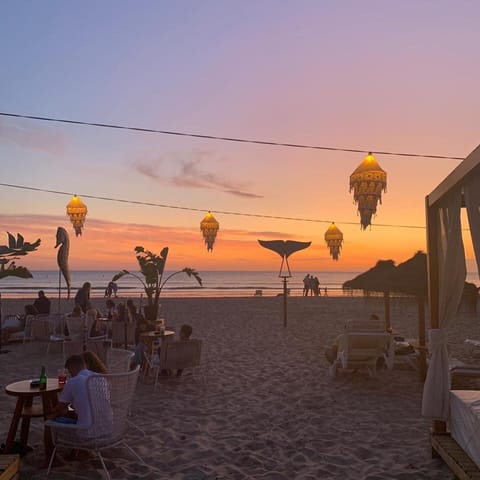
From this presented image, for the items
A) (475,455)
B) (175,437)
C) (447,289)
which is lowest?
(175,437)

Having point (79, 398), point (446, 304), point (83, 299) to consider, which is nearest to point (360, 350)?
point (446, 304)

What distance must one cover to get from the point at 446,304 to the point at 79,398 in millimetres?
3714

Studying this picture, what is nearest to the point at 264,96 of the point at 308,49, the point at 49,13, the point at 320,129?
the point at 308,49

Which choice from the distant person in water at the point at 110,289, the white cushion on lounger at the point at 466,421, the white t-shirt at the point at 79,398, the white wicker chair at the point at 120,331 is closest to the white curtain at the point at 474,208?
the white cushion on lounger at the point at 466,421

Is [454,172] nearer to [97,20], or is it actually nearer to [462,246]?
[462,246]

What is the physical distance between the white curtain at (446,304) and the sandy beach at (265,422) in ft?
1.82

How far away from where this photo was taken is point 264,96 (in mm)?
12344

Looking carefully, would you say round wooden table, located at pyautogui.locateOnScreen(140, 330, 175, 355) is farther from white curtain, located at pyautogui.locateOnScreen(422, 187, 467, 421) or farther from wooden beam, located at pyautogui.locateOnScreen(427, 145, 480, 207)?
wooden beam, located at pyautogui.locateOnScreen(427, 145, 480, 207)

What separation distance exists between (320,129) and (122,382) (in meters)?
12.7

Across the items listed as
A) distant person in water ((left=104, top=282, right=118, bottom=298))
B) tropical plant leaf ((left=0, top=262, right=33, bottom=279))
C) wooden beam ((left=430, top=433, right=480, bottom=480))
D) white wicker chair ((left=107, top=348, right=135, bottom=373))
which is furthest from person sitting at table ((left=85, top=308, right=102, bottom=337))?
distant person in water ((left=104, top=282, right=118, bottom=298))

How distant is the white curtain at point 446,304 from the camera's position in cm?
457

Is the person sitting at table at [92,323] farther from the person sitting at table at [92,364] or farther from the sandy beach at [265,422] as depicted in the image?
the person sitting at table at [92,364]

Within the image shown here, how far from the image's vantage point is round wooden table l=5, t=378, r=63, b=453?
14.8ft

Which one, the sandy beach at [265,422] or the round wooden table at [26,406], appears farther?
the round wooden table at [26,406]
